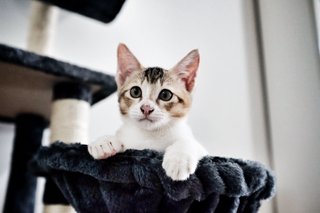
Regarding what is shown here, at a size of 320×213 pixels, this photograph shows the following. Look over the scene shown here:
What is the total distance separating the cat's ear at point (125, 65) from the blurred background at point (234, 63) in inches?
20.9

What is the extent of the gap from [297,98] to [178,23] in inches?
24.9

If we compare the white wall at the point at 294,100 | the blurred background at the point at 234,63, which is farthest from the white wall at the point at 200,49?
the white wall at the point at 294,100

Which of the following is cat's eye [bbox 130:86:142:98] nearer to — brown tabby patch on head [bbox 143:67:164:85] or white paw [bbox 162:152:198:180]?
brown tabby patch on head [bbox 143:67:164:85]

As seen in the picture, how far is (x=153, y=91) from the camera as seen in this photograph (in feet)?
2.34

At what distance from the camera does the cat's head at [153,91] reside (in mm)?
677

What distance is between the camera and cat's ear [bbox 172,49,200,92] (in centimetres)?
76

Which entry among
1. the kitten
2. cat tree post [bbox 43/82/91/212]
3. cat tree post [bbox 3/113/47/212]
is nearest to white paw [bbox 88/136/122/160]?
the kitten

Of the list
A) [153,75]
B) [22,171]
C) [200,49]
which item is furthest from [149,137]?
[200,49]

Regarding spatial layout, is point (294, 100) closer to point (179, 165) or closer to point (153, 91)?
point (153, 91)

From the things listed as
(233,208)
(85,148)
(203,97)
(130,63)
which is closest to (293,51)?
(203,97)

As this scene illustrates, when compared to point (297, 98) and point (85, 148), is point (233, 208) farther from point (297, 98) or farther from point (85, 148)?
point (297, 98)

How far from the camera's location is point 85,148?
60 cm

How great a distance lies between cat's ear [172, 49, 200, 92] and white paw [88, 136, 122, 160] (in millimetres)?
265

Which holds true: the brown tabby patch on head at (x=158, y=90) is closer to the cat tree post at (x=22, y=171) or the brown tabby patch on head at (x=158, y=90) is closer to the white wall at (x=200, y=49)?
the cat tree post at (x=22, y=171)
